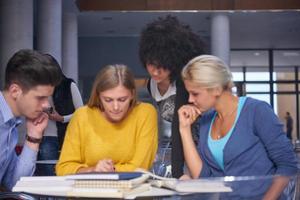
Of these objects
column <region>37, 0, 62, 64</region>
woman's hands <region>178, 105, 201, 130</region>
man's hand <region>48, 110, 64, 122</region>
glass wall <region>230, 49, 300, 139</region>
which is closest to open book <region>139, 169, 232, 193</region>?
woman's hands <region>178, 105, 201, 130</region>

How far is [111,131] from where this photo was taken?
2939 mm

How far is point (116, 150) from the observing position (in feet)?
9.58

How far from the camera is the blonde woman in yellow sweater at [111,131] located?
286cm

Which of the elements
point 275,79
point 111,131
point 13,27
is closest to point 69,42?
point 13,27

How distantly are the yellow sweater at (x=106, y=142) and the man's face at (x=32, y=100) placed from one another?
30 centimetres

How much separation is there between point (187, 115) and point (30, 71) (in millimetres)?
759

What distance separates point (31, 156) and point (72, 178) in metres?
0.70

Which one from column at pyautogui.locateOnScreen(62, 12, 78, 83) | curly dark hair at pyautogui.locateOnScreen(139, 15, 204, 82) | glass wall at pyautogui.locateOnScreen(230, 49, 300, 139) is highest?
column at pyautogui.locateOnScreen(62, 12, 78, 83)

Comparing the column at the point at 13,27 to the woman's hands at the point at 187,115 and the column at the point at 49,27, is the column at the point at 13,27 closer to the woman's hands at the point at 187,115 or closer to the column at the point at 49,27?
the column at the point at 49,27

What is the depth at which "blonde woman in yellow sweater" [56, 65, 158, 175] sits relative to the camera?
9.39 ft

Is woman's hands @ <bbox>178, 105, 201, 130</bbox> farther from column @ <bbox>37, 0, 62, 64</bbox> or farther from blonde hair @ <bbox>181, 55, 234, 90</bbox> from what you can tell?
column @ <bbox>37, 0, 62, 64</bbox>

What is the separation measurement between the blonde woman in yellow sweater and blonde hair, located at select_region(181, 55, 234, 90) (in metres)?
0.37

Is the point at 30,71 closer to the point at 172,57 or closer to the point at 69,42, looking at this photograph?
the point at 172,57

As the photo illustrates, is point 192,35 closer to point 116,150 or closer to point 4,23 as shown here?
point 116,150
